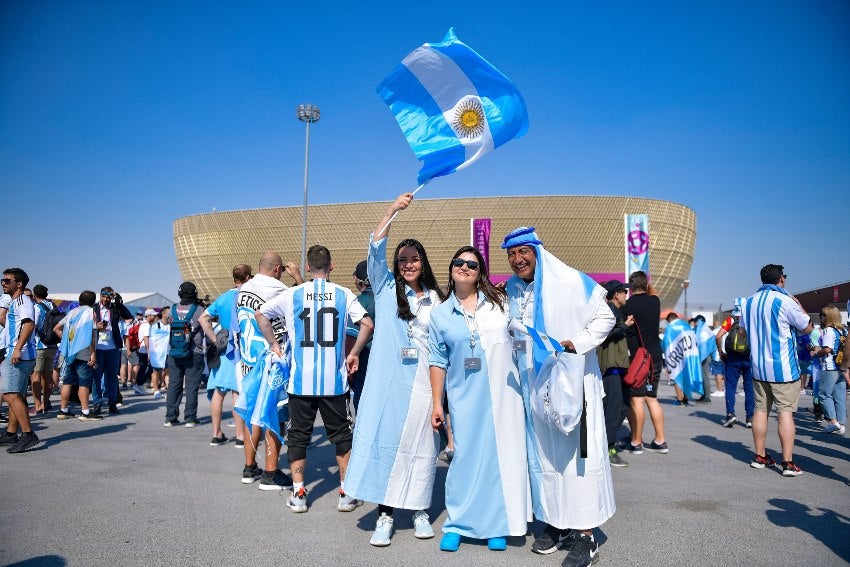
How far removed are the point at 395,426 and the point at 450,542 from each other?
764 millimetres

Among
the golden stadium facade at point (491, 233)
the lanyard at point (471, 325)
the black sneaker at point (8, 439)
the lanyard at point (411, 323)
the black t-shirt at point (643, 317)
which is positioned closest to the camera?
the lanyard at point (471, 325)

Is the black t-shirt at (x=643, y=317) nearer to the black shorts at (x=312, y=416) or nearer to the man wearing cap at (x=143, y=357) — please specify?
the black shorts at (x=312, y=416)

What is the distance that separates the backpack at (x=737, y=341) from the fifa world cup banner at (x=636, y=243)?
20496 mm

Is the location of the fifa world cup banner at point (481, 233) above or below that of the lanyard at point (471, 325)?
above

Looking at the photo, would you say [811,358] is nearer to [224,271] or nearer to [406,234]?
[406,234]

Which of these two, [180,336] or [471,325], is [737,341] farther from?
[180,336]

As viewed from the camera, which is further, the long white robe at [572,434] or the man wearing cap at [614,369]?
the man wearing cap at [614,369]

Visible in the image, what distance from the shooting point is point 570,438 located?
10.1 ft

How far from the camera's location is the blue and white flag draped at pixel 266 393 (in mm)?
4270

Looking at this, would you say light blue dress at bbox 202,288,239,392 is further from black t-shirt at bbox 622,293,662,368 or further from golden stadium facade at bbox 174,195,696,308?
golden stadium facade at bbox 174,195,696,308

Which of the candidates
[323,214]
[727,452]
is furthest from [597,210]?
[727,452]

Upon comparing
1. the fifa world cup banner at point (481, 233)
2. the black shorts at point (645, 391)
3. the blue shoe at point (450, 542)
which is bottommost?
the blue shoe at point (450, 542)

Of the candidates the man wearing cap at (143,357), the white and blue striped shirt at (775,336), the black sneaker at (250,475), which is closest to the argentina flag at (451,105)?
the black sneaker at (250,475)

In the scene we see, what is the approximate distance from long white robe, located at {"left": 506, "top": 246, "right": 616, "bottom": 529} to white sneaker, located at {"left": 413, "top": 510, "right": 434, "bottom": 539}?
28.1 inches
